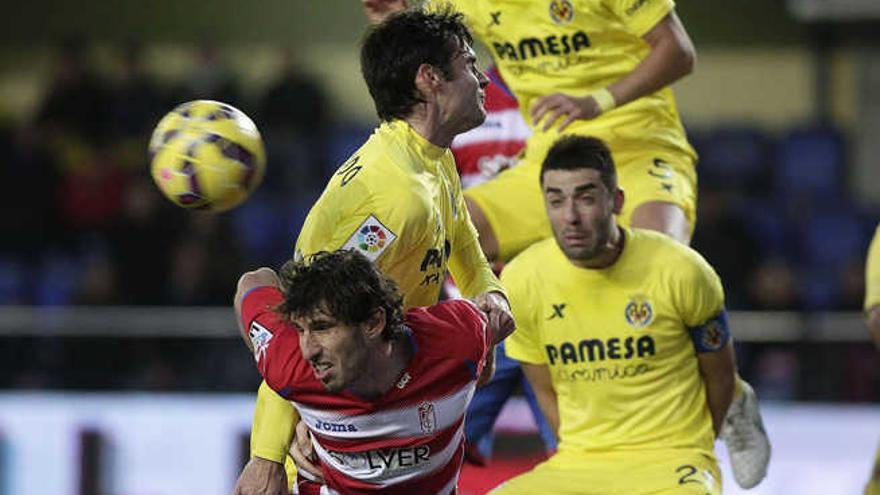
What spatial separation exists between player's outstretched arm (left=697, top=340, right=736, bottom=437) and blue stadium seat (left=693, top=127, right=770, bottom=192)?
6239mm

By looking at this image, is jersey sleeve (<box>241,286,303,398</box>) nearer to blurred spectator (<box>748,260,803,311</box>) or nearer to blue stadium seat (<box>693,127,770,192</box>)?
blurred spectator (<box>748,260,803,311</box>)

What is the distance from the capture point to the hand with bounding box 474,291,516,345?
4582mm

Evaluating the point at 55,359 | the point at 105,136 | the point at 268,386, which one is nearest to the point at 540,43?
the point at 268,386

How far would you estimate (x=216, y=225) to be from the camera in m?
11.2

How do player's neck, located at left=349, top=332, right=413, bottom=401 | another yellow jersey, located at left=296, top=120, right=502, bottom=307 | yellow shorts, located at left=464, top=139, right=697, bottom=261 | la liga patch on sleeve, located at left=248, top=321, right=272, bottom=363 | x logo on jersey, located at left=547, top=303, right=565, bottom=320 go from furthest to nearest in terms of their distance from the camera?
1. yellow shorts, located at left=464, top=139, right=697, bottom=261
2. x logo on jersey, located at left=547, top=303, right=565, bottom=320
3. another yellow jersey, located at left=296, top=120, right=502, bottom=307
4. la liga patch on sleeve, located at left=248, top=321, right=272, bottom=363
5. player's neck, located at left=349, top=332, right=413, bottom=401

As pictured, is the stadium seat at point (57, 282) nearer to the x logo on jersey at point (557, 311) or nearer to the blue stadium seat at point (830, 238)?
the blue stadium seat at point (830, 238)

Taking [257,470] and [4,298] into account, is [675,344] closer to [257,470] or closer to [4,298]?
[257,470]

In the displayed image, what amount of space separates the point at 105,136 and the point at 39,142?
2.54ft

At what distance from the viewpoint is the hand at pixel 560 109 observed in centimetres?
558

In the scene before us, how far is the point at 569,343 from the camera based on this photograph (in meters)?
5.90

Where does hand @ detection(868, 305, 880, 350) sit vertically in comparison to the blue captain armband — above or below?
below

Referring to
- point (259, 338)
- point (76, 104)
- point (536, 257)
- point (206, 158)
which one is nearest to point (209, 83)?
point (76, 104)

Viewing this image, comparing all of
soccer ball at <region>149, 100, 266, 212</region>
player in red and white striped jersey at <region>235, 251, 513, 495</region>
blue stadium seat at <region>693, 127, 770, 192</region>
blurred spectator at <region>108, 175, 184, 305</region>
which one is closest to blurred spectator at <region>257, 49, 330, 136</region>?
blurred spectator at <region>108, 175, 184, 305</region>

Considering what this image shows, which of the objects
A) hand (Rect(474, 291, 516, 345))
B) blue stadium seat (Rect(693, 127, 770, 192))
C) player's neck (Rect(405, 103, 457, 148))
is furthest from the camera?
blue stadium seat (Rect(693, 127, 770, 192))
